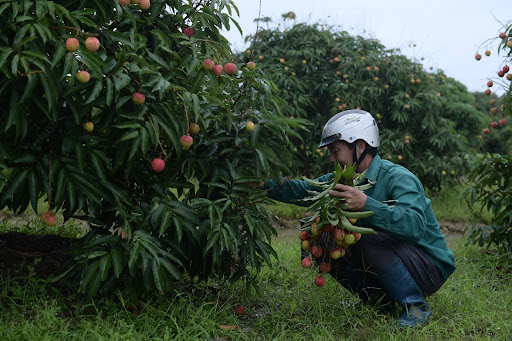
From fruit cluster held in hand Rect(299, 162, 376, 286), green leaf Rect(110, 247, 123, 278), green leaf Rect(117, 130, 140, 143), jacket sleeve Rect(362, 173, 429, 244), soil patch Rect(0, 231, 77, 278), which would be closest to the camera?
green leaf Rect(117, 130, 140, 143)

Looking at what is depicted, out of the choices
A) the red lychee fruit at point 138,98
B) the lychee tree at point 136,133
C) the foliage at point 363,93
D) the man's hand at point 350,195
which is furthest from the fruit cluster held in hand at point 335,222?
the foliage at point 363,93

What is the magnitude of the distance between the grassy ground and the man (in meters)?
0.14

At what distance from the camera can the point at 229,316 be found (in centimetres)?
279

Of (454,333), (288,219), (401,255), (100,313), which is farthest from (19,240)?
(288,219)

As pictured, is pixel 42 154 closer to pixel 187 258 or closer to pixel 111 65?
pixel 111 65

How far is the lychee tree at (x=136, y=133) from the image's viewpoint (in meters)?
2.15

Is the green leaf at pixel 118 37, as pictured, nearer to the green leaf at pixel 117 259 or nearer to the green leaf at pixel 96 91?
the green leaf at pixel 96 91

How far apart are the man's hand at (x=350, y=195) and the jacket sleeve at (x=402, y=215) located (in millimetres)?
56

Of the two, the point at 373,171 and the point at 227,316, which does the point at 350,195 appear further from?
the point at 227,316

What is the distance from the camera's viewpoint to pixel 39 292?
109 inches

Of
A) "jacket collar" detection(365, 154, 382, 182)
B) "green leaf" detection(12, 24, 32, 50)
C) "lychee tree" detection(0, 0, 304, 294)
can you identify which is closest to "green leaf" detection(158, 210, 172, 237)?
"lychee tree" detection(0, 0, 304, 294)

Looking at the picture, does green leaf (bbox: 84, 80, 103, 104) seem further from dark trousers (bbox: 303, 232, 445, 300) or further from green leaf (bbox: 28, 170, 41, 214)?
dark trousers (bbox: 303, 232, 445, 300)

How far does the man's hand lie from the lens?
2.59 metres

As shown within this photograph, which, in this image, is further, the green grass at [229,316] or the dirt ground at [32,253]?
the dirt ground at [32,253]
